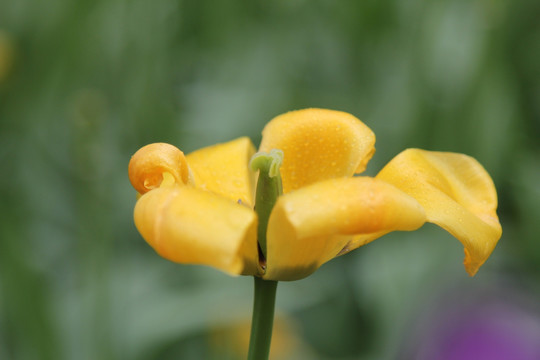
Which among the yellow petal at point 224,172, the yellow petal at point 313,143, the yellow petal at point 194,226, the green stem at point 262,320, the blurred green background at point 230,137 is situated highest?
the yellow petal at point 194,226

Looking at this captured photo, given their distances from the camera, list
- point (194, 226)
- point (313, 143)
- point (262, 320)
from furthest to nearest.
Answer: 1. point (313, 143)
2. point (262, 320)
3. point (194, 226)

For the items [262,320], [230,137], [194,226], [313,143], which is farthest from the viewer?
[230,137]

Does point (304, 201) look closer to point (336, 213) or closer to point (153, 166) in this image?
point (336, 213)

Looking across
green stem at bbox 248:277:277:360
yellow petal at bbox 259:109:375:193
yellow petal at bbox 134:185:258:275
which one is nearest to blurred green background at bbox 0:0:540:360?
yellow petal at bbox 259:109:375:193

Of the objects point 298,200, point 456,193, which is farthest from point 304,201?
point 456,193

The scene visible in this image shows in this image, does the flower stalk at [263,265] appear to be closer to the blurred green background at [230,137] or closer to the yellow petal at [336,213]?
the yellow petal at [336,213]

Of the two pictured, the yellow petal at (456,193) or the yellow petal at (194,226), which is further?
the yellow petal at (456,193)

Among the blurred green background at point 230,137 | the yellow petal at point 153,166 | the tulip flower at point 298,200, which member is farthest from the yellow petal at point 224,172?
the blurred green background at point 230,137

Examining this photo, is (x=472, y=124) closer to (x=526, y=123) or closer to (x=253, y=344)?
(x=526, y=123)
